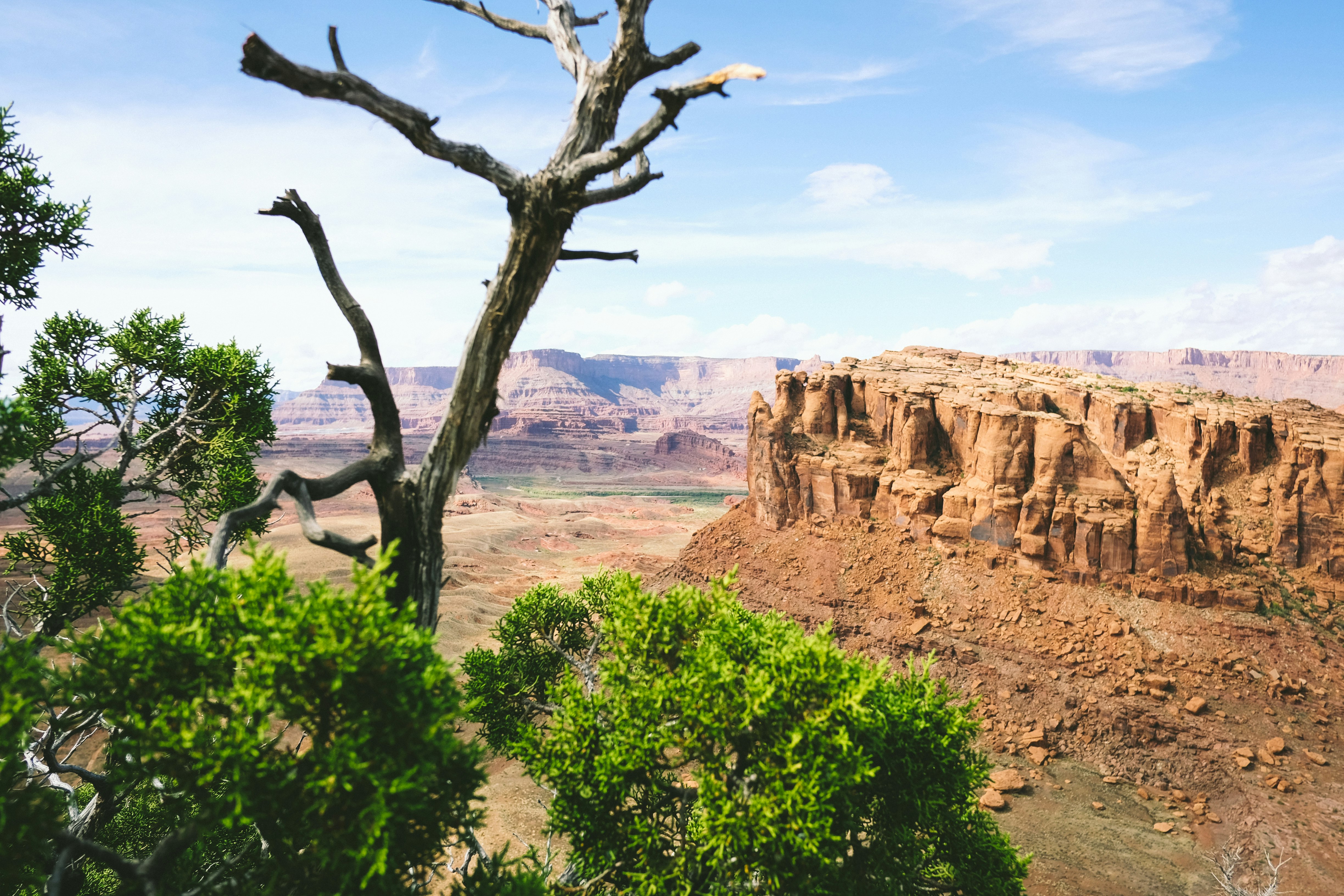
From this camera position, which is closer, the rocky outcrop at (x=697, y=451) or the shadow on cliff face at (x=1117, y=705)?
the shadow on cliff face at (x=1117, y=705)

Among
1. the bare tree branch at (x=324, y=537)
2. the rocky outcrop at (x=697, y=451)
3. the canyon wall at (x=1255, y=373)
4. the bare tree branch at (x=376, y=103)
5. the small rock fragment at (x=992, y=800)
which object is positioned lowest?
the small rock fragment at (x=992, y=800)

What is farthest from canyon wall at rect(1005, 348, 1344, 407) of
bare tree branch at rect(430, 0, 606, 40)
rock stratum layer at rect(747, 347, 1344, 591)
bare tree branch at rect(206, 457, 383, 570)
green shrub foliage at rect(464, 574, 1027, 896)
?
bare tree branch at rect(206, 457, 383, 570)

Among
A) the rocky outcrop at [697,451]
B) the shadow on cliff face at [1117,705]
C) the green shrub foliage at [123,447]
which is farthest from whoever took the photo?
the rocky outcrop at [697,451]

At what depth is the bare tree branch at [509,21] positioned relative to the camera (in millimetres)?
6742

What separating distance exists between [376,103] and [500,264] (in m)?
1.70

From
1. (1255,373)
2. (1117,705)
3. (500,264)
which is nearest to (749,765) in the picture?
(500,264)

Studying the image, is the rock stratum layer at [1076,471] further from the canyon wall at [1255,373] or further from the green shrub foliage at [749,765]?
the canyon wall at [1255,373]

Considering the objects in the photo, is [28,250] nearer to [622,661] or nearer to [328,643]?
[328,643]

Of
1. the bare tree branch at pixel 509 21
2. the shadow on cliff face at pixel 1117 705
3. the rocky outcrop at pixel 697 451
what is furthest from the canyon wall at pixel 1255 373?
the bare tree branch at pixel 509 21

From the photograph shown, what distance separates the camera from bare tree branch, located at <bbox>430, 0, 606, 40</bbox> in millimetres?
6742

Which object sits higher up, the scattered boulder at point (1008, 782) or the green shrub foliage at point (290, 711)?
the green shrub foliage at point (290, 711)

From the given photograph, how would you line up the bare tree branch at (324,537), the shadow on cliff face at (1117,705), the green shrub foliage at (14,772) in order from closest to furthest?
the green shrub foliage at (14,772) → the bare tree branch at (324,537) → the shadow on cliff face at (1117,705)

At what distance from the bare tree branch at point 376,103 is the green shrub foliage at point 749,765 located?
566cm

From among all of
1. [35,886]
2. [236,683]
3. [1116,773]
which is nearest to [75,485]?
[35,886]
